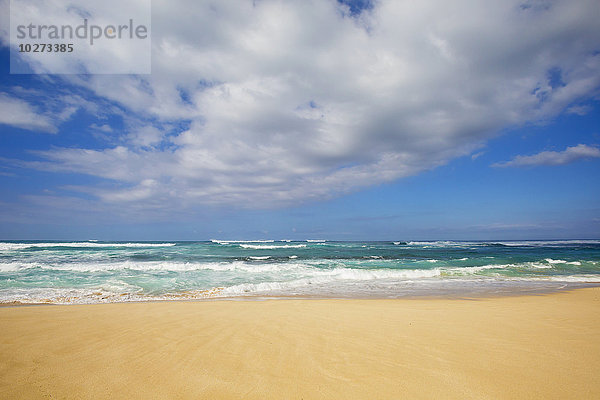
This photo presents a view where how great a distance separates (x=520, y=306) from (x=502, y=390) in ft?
18.1

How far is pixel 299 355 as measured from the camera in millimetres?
3557

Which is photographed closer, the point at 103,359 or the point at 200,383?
the point at 200,383

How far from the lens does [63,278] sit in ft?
41.4

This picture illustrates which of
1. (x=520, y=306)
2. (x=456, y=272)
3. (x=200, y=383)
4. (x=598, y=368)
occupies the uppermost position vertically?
(x=200, y=383)

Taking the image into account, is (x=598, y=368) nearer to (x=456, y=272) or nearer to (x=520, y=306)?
(x=520, y=306)

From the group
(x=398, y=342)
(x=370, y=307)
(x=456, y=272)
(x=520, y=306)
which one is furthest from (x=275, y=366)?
(x=456, y=272)

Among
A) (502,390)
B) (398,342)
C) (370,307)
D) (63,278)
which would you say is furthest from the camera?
(63,278)

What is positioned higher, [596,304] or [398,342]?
[398,342]

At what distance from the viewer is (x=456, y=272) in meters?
16.2

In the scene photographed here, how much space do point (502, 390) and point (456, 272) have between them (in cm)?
1548

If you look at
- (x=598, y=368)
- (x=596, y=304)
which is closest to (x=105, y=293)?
(x=598, y=368)

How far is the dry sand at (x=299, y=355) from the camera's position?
8.88ft

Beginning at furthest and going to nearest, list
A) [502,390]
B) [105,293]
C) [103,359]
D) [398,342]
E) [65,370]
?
1. [105,293]
2. [398,342]
3. [103,359]
4. [65,370]
5. [502,390]

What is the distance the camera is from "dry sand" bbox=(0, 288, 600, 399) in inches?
107
